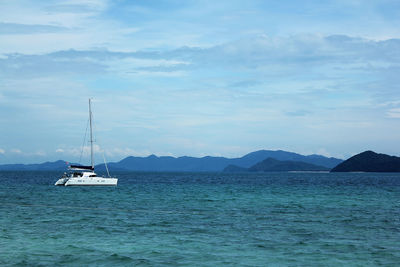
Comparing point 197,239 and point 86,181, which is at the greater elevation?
point 86,181

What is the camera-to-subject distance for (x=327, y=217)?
4344 cm

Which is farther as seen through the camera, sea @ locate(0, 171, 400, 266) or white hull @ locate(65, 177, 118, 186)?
white hull @ locate(65, 177, 118, 186)

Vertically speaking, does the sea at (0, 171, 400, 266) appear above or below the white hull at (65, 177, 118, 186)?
below

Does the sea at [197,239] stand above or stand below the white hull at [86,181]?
below

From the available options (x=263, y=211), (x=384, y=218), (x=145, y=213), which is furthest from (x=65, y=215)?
(x=384, y=218)

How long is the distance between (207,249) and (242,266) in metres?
4.24

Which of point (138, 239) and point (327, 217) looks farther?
point (327, 217)

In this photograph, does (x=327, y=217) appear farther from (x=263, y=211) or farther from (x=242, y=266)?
(x=242, y=266)

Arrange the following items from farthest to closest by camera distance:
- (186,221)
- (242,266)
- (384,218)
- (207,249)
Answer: (384,218)
(186,221)
(207,249)
(242,266)

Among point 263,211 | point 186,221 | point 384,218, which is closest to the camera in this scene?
point 186,221

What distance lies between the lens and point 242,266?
888 inches

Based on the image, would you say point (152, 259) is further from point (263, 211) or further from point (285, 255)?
point (263, 211)

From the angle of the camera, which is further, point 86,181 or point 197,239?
point 86,181

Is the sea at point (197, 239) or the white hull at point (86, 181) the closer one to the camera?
the sea at point (197, 239)
